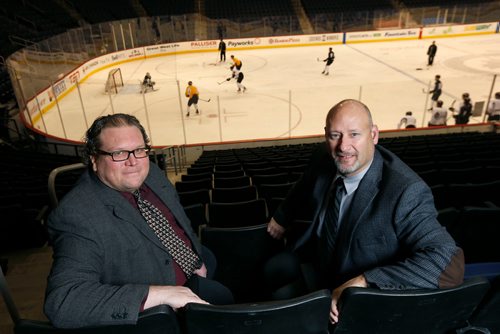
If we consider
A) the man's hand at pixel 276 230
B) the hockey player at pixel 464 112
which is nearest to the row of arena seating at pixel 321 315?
the man's hand at pixel 276 230

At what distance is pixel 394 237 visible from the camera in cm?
178

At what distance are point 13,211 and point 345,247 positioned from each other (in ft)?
10.9

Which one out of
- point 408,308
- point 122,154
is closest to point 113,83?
point 122,154

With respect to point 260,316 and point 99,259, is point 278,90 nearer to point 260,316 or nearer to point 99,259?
point 99,259

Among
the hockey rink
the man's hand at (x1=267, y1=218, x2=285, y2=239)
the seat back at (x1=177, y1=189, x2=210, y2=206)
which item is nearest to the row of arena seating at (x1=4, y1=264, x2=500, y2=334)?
the man's hand at (x1=267, y1=218, x2=285, y2=239)

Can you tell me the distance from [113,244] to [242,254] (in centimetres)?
120

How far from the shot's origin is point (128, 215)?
1.83 m

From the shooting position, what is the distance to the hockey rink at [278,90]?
11594 mm

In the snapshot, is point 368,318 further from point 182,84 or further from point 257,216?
point 182,84

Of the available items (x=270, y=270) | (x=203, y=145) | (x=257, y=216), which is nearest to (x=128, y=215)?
(x=270, y=270)

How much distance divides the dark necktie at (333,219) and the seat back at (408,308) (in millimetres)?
545

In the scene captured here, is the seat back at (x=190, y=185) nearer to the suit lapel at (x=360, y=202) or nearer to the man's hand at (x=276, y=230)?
the man's hand at (x=276, y=230)

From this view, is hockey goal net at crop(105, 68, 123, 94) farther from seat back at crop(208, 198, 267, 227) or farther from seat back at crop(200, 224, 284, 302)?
seat back at crop(200, 224, 284, 302)

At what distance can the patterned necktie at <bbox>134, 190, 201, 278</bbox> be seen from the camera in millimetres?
2039
